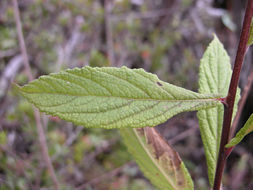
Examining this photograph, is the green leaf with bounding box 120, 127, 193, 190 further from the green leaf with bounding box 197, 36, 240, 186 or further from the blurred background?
the blurred background

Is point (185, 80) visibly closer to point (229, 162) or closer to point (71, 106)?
point (229, 162)

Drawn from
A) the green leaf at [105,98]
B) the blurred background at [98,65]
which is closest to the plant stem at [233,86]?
the green leaf at [105,98]

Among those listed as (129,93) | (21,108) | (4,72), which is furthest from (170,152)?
(4,72)

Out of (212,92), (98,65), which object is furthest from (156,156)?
(98,65)

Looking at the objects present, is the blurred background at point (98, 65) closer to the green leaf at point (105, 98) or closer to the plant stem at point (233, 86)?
the plant stem at point (233, 86)

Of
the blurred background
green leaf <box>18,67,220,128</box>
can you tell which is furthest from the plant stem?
the blurred background
